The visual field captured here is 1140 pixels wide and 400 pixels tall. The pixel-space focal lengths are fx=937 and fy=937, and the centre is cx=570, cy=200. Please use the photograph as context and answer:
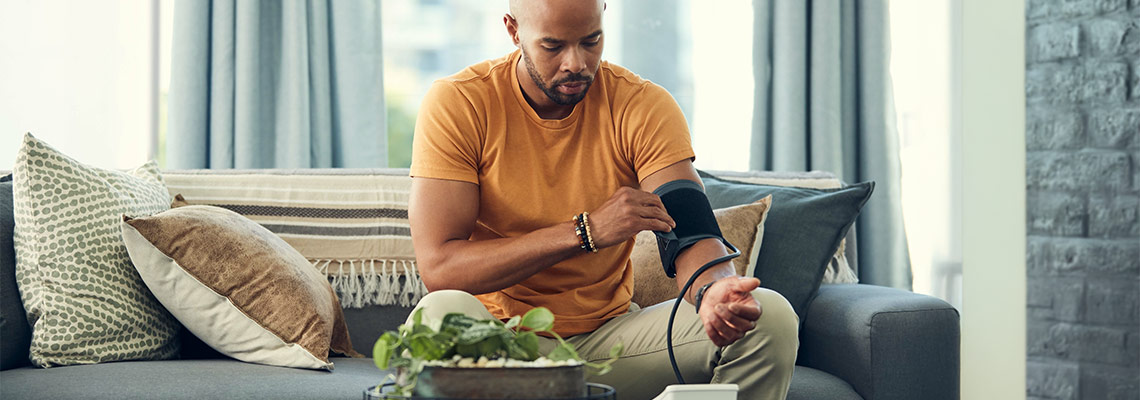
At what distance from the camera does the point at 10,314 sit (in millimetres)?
1684

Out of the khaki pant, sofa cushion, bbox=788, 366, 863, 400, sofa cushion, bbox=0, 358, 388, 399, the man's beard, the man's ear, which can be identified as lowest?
sofa cushion, bbox=788, 366, 863, 400

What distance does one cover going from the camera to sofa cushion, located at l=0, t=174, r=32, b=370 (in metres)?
1.67

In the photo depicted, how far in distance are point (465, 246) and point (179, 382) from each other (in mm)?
515

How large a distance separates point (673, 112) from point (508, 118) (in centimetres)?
31

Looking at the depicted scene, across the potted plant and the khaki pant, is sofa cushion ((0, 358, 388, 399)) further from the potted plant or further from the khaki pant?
the potted plant

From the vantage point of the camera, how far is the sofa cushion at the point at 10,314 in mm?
1670

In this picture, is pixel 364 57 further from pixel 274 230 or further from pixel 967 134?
pixel 967 134

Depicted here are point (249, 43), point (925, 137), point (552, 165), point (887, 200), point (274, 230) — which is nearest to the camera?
point (552, 165)

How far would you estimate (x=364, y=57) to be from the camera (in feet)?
9.11

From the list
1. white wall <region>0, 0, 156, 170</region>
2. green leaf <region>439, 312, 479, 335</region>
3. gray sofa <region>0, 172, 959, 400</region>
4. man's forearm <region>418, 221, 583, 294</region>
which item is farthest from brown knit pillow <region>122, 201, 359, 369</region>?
white wall <region>0, 0, 156, 170</region>

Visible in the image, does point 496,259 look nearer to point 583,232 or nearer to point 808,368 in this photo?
point 583,232

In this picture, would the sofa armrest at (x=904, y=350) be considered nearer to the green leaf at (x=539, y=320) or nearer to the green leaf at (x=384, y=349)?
the green leaf at (x=539, y=320)

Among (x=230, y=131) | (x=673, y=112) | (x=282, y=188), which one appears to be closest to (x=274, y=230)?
(x=282, y=188)

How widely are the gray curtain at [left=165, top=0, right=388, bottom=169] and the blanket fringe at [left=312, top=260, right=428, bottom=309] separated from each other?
2.20 ft
